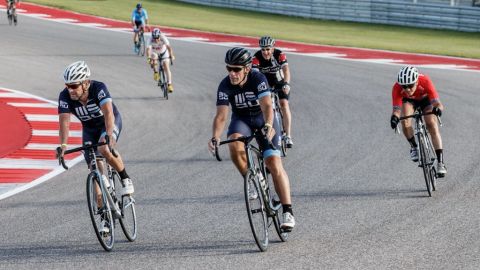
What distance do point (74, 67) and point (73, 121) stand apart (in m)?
10.3

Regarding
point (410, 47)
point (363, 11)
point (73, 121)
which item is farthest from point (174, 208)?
point (363, 11)

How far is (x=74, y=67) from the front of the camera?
1088 centimetres

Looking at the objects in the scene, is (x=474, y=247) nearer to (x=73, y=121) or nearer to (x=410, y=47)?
(x=73, y=121)

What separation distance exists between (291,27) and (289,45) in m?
5.24

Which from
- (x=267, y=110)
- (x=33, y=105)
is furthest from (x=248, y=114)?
(x=33, y=105)

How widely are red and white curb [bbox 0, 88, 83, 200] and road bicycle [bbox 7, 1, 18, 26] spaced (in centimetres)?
1616

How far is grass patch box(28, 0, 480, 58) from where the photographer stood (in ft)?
114

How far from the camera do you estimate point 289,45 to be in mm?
35094

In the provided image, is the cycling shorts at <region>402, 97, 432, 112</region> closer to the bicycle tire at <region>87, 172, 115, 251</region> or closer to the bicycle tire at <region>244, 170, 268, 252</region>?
the bicycle tire at <region>244, 170, 268, 252</region>

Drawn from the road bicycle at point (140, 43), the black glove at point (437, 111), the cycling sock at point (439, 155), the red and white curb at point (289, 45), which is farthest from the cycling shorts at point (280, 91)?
the road bicycle at point (140, 43)

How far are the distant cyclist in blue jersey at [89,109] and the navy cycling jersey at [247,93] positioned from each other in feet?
4.09

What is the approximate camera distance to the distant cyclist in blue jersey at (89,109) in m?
10.9

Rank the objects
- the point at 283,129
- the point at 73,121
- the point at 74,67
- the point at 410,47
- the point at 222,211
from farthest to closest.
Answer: the point at 410,47, the point at 73,121, the point at 283,129, the point at 222,211, the point at 74,67

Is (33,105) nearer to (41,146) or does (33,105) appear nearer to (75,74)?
(41,146)
